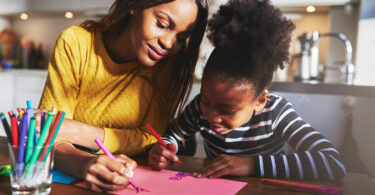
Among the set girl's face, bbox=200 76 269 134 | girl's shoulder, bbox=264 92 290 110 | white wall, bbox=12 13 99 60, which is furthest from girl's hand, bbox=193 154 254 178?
white wall, bbox=12 13 99 60

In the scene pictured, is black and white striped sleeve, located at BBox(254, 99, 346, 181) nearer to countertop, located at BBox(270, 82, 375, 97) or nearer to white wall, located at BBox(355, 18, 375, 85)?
countertop, located at BBox(270, 82, 375, 97)

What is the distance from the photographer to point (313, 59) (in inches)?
97.7

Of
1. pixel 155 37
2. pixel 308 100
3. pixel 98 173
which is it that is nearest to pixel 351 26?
pixel 308 100

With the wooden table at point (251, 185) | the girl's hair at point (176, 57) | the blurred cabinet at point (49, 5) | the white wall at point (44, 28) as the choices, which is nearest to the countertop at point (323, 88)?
the girl's hair at point (176, 57)

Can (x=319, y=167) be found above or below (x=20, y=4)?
below

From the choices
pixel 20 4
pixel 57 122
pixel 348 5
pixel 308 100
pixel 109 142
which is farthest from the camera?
pixel 20 4

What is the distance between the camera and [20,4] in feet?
11.9

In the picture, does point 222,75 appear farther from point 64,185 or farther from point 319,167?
point 64,185

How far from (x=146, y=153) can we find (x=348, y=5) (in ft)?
7.37

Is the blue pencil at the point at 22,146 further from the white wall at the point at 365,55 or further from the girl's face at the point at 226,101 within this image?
the white wall at the point at 365,55

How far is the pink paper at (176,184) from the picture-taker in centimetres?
67

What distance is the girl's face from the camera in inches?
32.7

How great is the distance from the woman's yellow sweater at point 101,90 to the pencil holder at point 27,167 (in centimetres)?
41

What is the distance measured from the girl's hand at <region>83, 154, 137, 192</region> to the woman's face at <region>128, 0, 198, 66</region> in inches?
16.2
